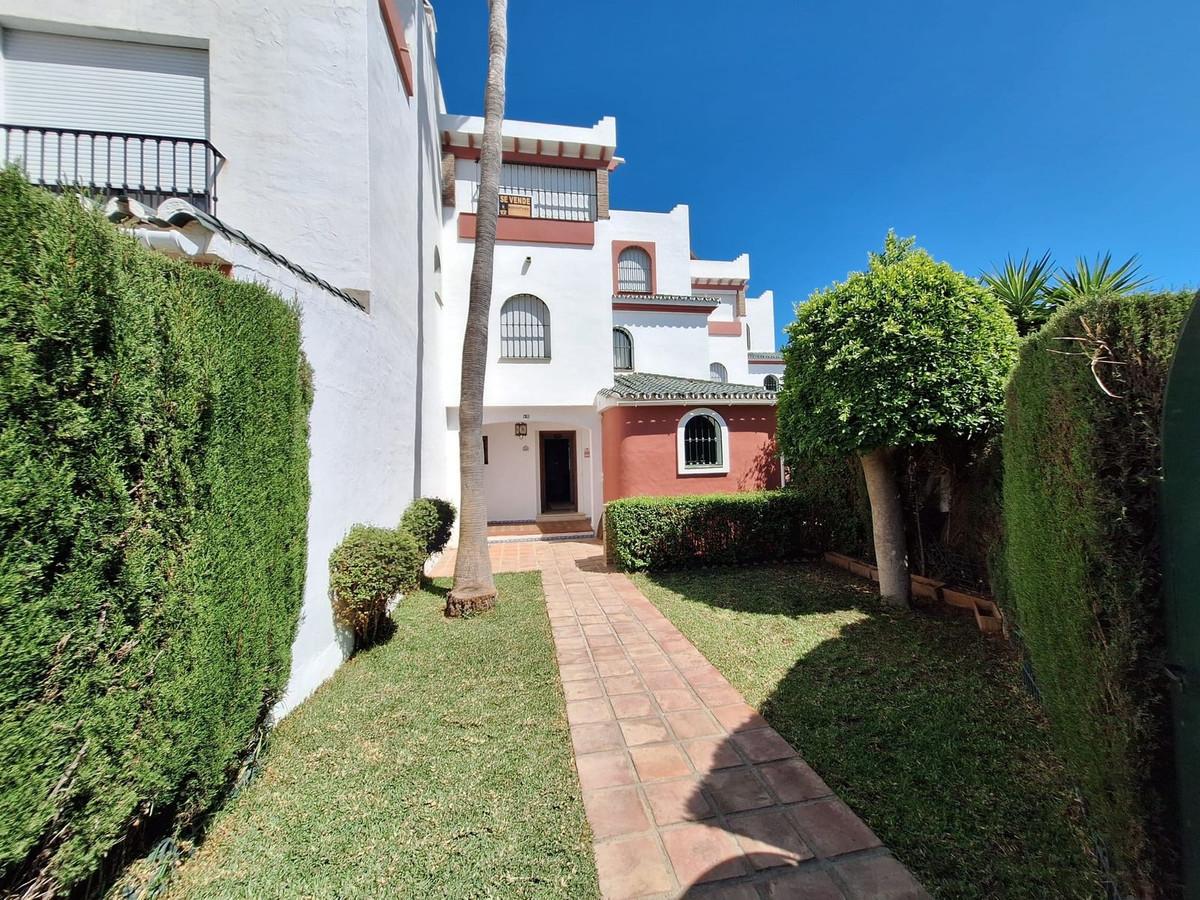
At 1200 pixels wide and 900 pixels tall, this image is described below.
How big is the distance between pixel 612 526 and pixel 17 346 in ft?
27.7

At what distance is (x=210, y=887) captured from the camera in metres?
2.55

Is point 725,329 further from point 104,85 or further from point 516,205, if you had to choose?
point 104,85

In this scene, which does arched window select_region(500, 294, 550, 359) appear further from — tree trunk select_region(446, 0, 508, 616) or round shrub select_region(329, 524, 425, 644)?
round shrub select_region(329, 524, 425, 644)

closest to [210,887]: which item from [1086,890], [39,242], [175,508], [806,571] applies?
[175,508]

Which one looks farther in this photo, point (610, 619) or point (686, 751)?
point (610, 619)

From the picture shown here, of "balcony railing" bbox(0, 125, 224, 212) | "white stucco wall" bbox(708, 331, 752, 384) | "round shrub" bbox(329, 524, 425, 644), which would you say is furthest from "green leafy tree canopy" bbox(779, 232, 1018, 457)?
"white stucco wall" bbox(708, 331, 752, 384)

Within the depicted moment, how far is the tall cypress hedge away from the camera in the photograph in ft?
5.96

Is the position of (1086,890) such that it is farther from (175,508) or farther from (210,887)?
(175,508)

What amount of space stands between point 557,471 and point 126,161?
43.4ft

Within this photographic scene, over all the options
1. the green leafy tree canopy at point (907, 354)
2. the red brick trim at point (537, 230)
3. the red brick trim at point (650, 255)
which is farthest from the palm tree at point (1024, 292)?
the red brick trim at point (650, 255)

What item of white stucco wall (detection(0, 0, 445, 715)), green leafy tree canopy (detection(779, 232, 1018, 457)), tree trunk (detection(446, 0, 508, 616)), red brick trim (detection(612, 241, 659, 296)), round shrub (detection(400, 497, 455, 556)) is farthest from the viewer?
red brick trim (detection(612, 241, 659, 296))

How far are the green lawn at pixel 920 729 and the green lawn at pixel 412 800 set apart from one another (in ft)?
6.49

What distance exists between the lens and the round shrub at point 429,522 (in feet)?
28.1

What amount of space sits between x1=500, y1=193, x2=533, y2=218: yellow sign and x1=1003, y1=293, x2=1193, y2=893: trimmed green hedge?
550 inches
